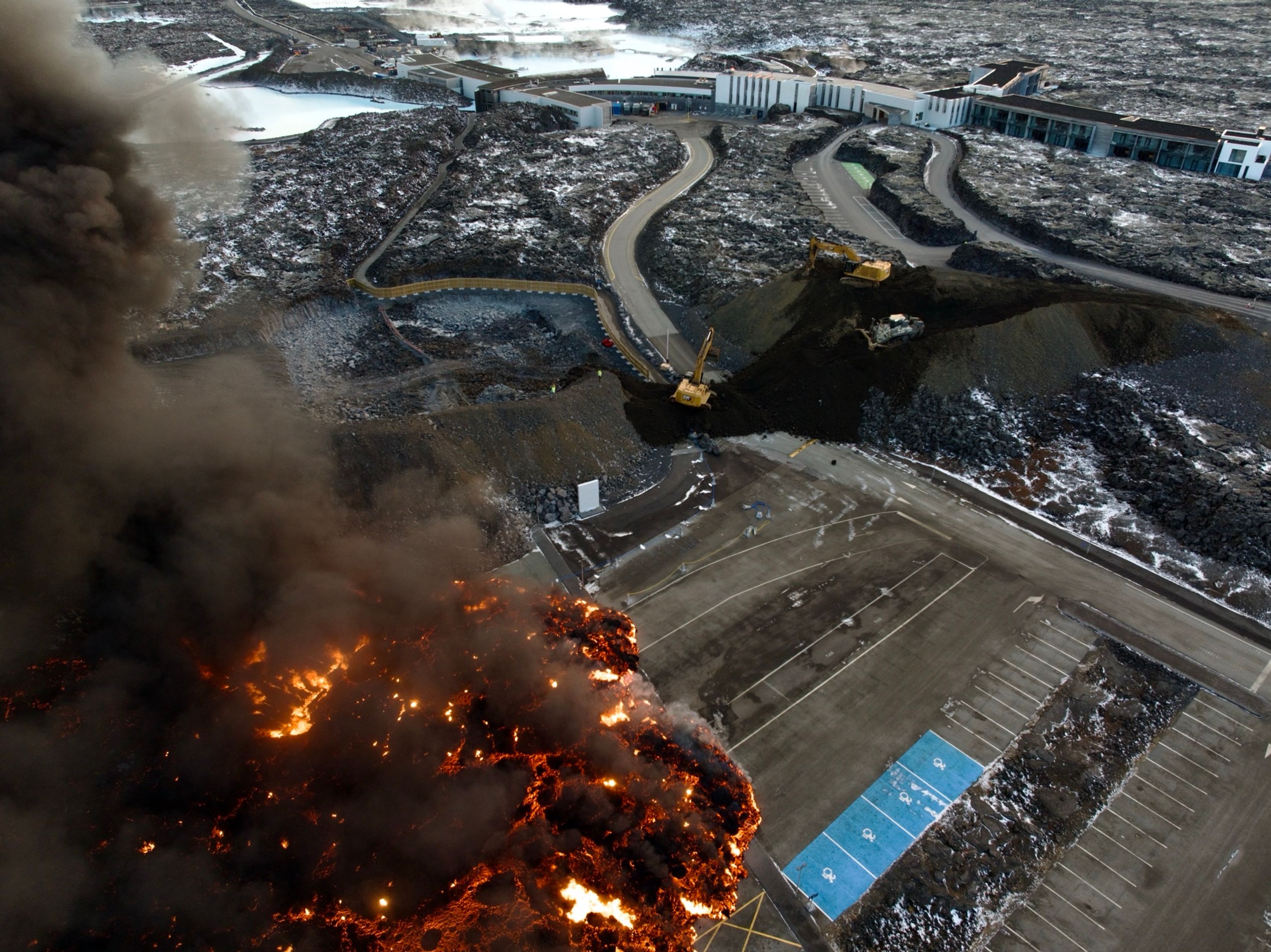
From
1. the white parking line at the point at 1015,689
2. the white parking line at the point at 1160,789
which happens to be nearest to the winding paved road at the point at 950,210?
the white parking line at the point at 1015,689

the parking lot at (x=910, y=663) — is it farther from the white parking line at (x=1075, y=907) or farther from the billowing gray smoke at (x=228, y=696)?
the billowing gray smoke at (x=228, y=696)

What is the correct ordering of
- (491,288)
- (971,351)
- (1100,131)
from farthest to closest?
(1100,131)
(491,288)
(971,351)


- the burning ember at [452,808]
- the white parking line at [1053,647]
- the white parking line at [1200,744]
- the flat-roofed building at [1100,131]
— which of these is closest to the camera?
the burning ember at [452,808]

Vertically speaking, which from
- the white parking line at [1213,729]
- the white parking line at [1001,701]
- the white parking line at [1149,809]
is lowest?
the white parking line at [1149,809]

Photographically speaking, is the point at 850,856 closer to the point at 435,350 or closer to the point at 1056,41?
the point at 435,350

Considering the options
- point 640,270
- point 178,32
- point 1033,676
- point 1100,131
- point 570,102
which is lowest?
point 1033,676

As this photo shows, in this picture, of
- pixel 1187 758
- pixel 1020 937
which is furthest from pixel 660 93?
pixel 1020 937

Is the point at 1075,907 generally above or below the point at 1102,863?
below

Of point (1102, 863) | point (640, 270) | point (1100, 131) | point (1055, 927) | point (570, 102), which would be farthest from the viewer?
point (570, 102)
